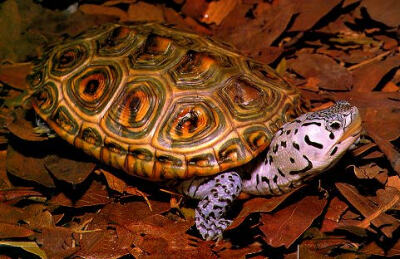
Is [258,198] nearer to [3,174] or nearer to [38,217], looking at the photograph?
[38,217]

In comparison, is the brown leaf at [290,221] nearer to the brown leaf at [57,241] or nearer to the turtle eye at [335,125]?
the turtle eye at [335,125]

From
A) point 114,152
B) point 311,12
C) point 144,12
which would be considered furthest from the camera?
point 144,12

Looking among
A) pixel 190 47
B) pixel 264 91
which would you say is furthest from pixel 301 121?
pixel 190 47

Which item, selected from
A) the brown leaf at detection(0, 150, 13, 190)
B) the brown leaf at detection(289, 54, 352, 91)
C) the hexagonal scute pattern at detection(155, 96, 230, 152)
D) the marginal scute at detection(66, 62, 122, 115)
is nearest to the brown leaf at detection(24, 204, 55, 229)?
the brown leaf at detection(0, 150, 13, 190)

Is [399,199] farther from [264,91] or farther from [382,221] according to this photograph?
[264,91]

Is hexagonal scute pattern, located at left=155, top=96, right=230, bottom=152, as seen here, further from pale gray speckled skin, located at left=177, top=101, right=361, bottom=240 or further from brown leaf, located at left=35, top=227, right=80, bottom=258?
brown leaf, located at left=35, top=227, right=80, bottom=258

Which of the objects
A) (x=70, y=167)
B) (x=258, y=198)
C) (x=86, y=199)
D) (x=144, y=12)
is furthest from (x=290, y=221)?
(x=144, y=12)

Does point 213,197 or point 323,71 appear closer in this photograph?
point 213,197
